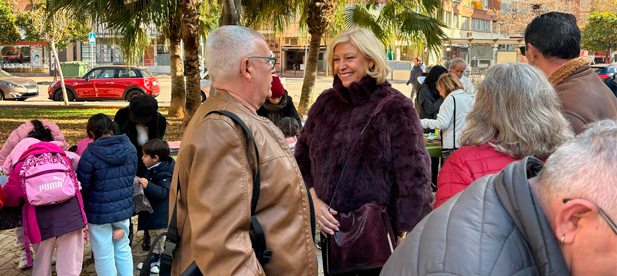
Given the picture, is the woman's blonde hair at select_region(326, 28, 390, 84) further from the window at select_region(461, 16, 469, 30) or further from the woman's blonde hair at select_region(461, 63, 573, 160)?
the window at select_region(461, 16, 469, 30)

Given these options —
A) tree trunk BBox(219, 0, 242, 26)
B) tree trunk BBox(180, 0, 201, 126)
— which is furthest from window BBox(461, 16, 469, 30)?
tree trunk BBox(219, 0, 242, 26)

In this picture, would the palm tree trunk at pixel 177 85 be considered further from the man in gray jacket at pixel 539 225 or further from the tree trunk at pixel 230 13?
the man in gray jacket at pixel 539 225

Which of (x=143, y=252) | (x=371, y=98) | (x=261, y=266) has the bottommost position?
(x=143, y=252)

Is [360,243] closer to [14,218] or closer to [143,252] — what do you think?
[14,218]

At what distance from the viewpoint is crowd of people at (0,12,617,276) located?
3.68 feet

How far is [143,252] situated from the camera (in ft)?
17.0

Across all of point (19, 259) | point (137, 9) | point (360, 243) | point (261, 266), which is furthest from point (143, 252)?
point (137, 9)

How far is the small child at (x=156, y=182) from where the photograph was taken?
14.7 feet

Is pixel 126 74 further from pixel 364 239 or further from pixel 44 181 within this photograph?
pixel 364 239

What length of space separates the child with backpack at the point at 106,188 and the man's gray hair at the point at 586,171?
3.32 metres

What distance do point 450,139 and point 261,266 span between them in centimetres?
414

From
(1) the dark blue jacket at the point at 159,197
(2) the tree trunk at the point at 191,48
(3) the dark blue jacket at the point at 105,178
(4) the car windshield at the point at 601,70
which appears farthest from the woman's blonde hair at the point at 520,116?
(4) the car windshield at the point at 601,70

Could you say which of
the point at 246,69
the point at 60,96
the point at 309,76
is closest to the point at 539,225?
the point at 246,69

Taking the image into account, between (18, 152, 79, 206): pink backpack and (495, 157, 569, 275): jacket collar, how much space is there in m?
3.24
